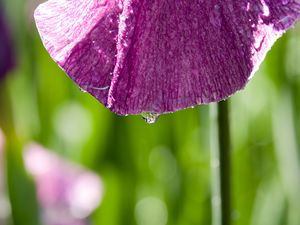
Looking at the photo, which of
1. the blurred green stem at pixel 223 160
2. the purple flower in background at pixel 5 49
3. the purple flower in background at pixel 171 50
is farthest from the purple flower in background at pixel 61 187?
the purple flower in background at pixel 171 50

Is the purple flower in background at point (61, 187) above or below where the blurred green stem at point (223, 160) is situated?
below

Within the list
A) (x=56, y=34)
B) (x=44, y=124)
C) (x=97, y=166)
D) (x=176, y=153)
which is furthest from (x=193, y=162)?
(x=56, y=34)

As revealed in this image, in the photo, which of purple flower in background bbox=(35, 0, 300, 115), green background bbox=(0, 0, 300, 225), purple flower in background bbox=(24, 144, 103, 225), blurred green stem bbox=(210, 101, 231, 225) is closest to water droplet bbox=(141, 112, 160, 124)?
purple flower in background bbox=(35, 0, 300, 115)

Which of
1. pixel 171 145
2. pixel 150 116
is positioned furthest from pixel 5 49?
pixel 150 116

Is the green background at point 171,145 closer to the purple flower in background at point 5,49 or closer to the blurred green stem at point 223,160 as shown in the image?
the purple flower in background at point 5,49

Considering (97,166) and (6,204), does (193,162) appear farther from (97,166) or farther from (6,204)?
(6,204)

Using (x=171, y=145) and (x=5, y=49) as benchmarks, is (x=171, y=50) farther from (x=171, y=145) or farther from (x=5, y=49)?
(x=171, y=145)
